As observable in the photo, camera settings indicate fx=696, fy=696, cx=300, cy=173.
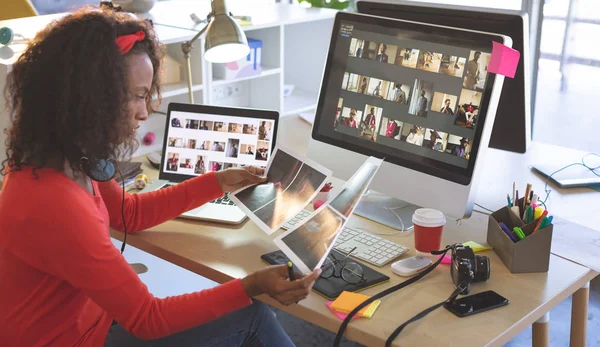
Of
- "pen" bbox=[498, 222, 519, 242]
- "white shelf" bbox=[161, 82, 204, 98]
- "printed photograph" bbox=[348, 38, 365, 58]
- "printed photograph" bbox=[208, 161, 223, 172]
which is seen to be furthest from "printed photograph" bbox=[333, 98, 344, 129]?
"white shelf" bbox=[161, 82, 204, 98]

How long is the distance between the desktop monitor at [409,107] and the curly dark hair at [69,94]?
0.68 m

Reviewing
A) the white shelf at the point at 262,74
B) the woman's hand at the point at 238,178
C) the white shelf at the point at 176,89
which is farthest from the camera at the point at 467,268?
the white shelf at the point at 262,74

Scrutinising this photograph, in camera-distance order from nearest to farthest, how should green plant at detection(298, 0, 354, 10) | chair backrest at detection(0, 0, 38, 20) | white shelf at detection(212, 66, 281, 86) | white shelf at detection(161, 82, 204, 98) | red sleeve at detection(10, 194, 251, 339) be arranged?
red sleeve at detection(10, 194, 251, 339), white shelf at detection(161, 82, 204, 98), white shelf at detection(212, 66, 281, 86), chair backrest at detection(0, 0, 38, 20), green plant at detection(298, 0, 354, 10)

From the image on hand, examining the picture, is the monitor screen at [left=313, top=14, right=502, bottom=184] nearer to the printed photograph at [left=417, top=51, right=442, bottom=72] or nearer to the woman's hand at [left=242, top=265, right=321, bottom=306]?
the printed photograph at [left=417, top=51, right=442, bottom=72]

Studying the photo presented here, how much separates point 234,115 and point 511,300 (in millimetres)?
911

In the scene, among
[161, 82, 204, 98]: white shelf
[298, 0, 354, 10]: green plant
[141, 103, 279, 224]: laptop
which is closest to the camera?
[141, 103, 279, 224]: laptop

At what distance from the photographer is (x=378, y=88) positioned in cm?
177

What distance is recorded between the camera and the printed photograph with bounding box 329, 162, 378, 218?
4.62 feet

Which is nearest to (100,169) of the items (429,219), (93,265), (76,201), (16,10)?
(76,201)

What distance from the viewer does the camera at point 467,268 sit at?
1396 mm

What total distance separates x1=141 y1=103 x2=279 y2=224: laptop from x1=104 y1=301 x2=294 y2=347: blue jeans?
452mm

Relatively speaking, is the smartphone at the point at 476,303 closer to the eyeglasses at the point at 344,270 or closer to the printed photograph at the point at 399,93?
the eyeglasses at the point at 344,270

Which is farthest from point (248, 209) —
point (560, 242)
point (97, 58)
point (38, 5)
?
point (38, 5)

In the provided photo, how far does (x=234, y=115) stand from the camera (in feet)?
6.31
